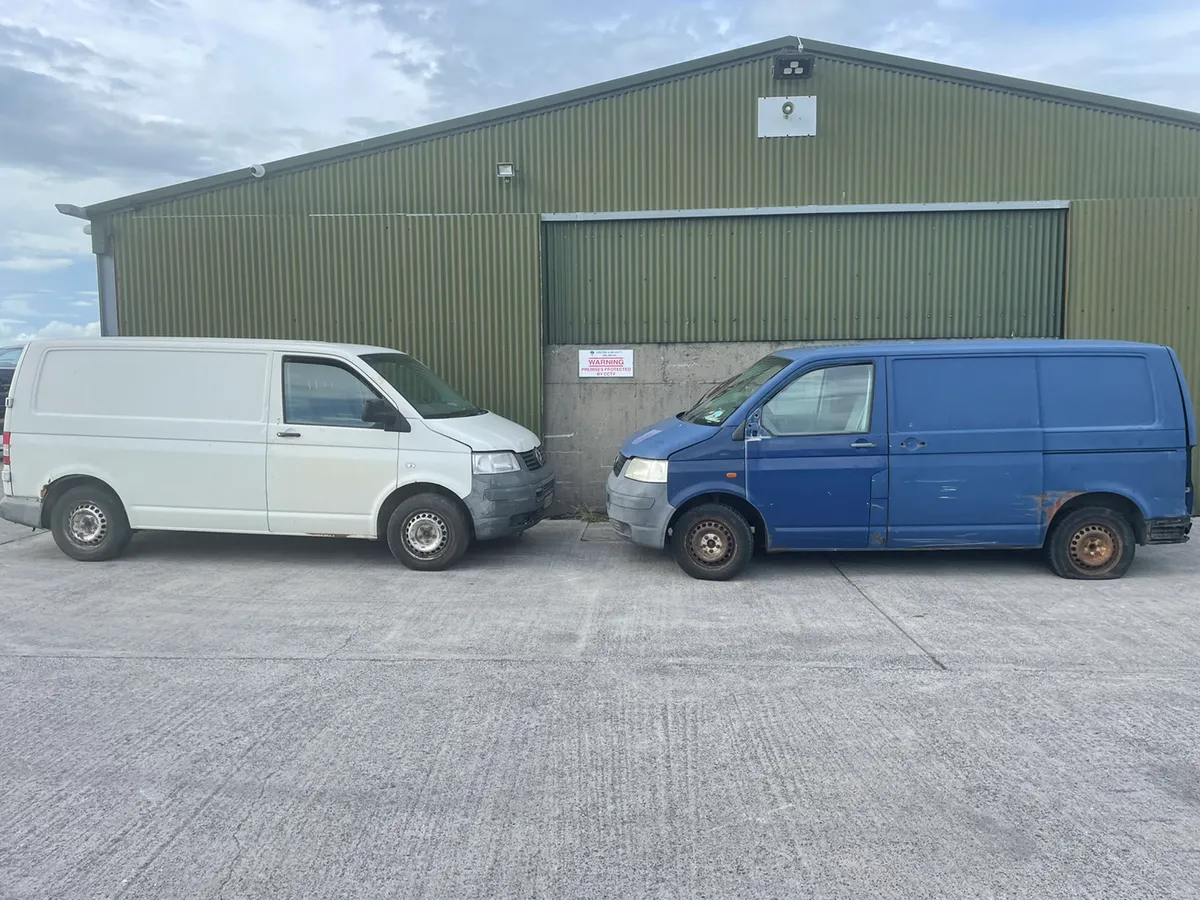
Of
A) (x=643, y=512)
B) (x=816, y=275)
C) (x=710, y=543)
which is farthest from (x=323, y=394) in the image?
(x=816, y=275)

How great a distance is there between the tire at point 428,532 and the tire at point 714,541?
1.95 m

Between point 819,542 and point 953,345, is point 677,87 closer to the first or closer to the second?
point 953,345

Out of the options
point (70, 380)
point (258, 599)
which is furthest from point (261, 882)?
point (70, 380)

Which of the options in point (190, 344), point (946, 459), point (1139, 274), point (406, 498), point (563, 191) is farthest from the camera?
point (563, 191)

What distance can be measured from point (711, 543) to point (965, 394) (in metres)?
2.47

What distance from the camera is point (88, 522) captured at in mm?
8227

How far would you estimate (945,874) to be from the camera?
10.6ft

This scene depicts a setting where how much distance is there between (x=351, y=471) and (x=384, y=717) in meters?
3.65

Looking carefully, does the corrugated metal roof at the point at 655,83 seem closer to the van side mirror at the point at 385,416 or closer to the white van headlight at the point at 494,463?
the van side mirror at the point at 385,416

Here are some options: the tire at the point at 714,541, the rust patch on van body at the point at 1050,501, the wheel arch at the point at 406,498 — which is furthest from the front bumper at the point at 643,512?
the rust patch on van body at the point at 1050,501

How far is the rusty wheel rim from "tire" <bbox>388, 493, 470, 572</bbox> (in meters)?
5.26

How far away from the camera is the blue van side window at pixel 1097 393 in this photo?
7.47 meters

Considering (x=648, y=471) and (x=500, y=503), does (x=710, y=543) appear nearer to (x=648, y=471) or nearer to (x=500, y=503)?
(x=648, y=471)

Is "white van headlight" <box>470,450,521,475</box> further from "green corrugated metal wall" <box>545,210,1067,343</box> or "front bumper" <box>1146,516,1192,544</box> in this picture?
"front bumper" <box>1146,516,1192,544</box>
